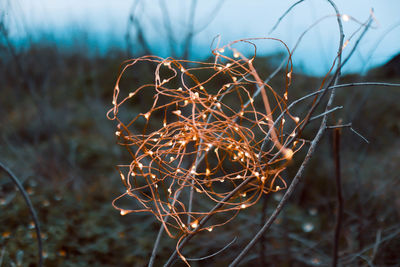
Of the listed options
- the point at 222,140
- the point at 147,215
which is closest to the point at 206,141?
the point at 222,140

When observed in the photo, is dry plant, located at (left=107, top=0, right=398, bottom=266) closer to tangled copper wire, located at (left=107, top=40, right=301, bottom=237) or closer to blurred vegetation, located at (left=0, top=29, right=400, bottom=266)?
→ tangled copper wire, located at (left=107, top=40, right=301, bottom=237)

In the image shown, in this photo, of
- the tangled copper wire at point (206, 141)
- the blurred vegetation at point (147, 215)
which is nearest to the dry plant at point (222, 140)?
the tangled copper wire at point (206, 141)

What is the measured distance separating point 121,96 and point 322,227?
2.26 metres

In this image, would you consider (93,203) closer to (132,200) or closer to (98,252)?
(132,200)

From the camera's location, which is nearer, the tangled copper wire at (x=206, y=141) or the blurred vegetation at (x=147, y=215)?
the tangled copper wire at (x=206, y=141)

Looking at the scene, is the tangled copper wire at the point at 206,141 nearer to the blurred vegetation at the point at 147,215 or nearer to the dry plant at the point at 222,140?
the dry plant at the point at 222,140

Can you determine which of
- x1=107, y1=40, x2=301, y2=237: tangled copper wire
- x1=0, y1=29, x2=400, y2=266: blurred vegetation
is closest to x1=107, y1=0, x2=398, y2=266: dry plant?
x1=107, y1=40, x2=301, y2=237: tangled copper wire

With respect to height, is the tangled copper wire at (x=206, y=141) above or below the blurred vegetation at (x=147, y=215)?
above

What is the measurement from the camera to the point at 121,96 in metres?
3.10

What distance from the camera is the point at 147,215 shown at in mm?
1918

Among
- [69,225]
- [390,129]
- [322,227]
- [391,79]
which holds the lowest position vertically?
[322,227]

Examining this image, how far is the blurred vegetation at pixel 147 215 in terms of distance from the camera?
1267 millimetres

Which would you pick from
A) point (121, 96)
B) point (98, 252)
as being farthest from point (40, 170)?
point (121, 96)

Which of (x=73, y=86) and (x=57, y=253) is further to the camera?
(x=73, y=86)
